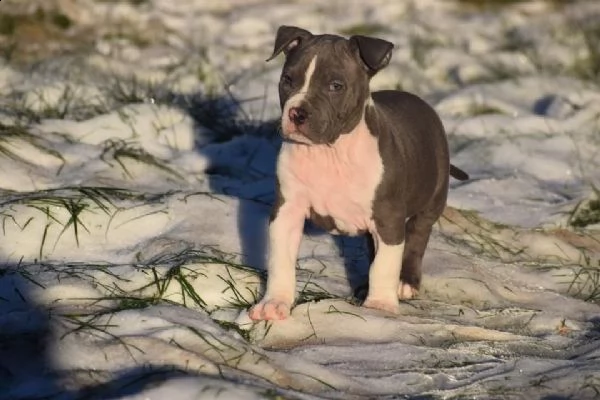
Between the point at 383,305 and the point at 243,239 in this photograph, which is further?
the point at 243,239

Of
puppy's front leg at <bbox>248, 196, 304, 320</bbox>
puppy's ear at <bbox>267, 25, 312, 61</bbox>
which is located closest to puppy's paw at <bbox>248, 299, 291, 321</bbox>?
puppy's front leg at <bbox>248, 196, 304, 320</bbox>

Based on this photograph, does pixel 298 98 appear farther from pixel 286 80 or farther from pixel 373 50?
pixel 373 50

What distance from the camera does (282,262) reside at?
4988 millimetres

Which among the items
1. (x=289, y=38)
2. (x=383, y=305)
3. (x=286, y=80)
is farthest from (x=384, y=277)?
(x=289, y=38)

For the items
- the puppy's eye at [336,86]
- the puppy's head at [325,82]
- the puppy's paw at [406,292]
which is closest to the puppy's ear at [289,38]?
the puppy's head at [325,82]

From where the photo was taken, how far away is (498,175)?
7504 millimetres

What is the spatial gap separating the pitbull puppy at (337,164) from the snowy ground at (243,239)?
0.23 m

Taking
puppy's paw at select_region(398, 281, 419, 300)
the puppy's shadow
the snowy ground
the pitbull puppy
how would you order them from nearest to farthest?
the snowy ground
the pitbull puppy
puppy's paw at select_region(398, 281, 419, 300)
the puppy's shadow

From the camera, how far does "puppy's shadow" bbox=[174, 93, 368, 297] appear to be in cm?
579

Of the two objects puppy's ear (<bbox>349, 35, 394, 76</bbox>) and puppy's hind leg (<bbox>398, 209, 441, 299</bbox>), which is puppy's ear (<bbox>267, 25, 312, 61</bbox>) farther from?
puppy's hind leg (<bbox>398, 209, 441, 299</bbox>)

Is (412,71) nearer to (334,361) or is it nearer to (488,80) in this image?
(488,80)

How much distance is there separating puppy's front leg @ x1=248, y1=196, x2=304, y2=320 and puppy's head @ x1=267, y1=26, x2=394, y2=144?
1.20ft

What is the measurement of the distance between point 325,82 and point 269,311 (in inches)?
37.4

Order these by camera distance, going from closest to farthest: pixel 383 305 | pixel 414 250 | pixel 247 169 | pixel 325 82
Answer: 1. pixel 325 82
2. pixel 383 305
3. pixel 414 250
4. pixel 247 169
